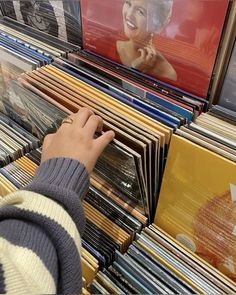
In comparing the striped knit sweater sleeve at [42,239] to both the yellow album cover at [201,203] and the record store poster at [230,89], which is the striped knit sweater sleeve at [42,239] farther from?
the record store poster at [230,89]

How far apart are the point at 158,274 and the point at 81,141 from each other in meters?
0.40

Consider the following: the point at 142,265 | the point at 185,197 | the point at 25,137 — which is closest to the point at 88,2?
the point at 25,137

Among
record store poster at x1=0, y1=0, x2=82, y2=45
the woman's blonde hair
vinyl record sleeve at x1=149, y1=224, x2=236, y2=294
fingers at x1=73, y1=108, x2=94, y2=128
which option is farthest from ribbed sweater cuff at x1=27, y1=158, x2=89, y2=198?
record store poster at x1=0, y1=0, x2=82, y2=45

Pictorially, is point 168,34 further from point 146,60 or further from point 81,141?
point 81,141

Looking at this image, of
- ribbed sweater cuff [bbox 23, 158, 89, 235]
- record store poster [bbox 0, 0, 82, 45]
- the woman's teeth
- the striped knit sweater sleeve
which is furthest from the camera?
record store poster [bbox 0, 0, 82, 45]

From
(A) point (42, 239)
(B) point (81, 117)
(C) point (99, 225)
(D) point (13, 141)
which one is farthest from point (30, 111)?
(A) point (42, 239)

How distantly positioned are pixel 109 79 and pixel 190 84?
25 cm

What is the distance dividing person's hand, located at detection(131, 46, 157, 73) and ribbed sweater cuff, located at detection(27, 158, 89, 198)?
41 centimetres

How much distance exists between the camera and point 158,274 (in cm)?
82

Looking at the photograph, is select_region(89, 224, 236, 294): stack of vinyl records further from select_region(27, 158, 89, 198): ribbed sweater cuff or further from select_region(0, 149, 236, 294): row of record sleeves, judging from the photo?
select_region(27, 158, 89, 198): ribbed sweater cuff

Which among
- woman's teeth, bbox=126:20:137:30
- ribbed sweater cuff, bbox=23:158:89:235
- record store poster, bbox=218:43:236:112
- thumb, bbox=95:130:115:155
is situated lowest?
ribbed sweater cuff, bbox=23:158:89:235

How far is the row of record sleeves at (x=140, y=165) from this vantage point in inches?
30.6

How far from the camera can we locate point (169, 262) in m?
0.86

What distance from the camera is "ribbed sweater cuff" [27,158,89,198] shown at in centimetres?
67
